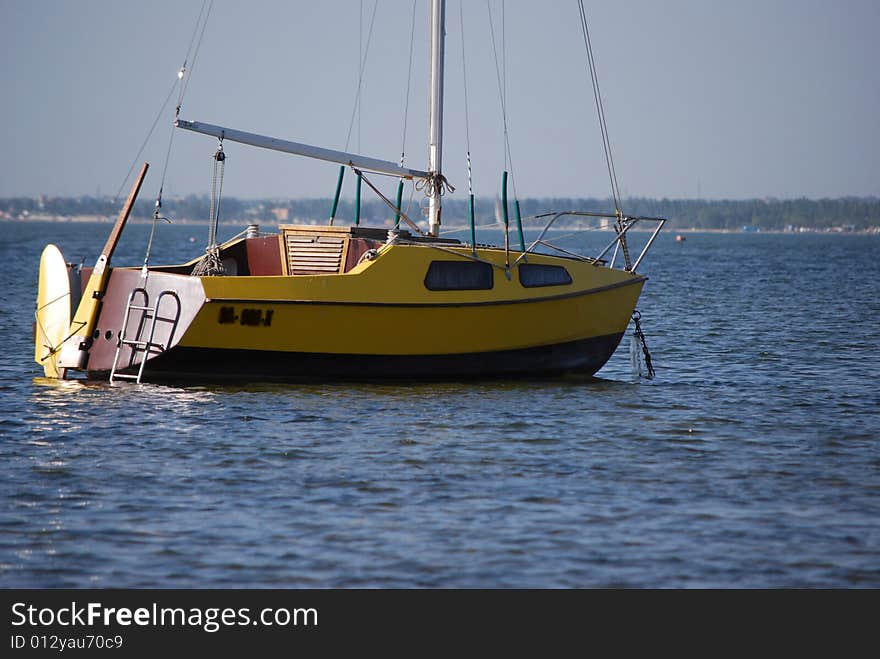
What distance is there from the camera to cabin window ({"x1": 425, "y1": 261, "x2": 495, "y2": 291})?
20.0 meters

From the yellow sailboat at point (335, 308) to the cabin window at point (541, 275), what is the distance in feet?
0.08

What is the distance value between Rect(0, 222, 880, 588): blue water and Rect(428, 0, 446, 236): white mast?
3.51m

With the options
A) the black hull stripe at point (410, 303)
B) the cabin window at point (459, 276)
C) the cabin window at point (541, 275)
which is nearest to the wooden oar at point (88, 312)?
the black hull stripe at point (410, 303)

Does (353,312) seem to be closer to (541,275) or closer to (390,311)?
(390,311)

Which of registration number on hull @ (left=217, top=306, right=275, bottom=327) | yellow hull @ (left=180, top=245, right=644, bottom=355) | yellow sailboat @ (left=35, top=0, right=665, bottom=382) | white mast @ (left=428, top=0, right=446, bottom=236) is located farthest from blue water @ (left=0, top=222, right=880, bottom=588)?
white mast @ (left=428, top=0, right=446, bottom=236)

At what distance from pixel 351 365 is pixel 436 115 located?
4.91 meters

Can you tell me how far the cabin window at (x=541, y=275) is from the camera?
2077 centimetres

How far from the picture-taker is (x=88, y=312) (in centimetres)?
1947

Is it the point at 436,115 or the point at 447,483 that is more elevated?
the point at 436,115

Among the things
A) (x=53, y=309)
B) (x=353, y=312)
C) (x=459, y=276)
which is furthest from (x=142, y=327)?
(x=459, y=276)

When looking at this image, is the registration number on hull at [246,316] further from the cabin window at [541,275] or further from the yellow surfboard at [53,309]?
the cabin window at [541,275]

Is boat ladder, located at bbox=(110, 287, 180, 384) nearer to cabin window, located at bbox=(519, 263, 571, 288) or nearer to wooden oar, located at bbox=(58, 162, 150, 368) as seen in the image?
wooden oar, located at bbox=(58, 162, 150, 368)
